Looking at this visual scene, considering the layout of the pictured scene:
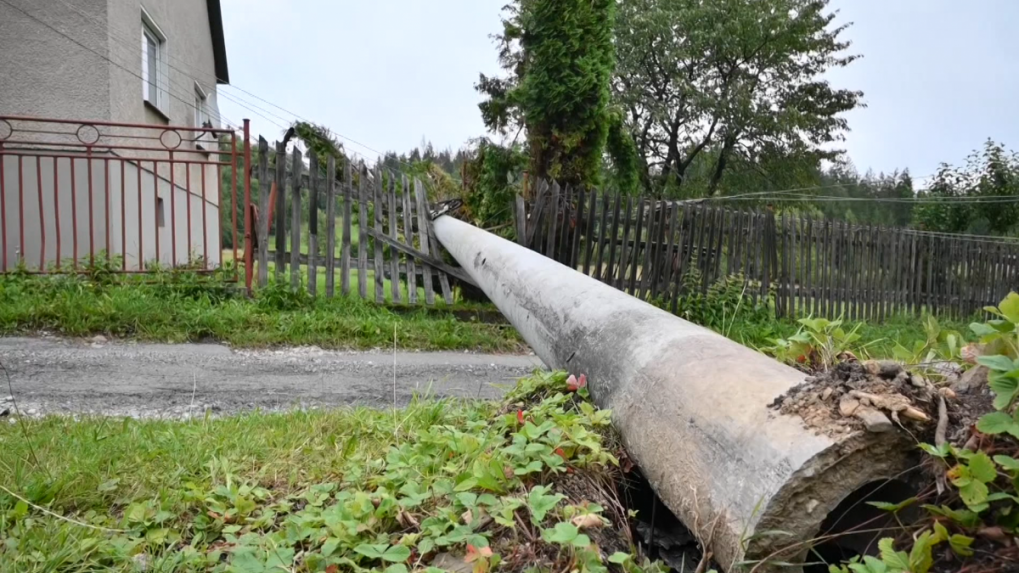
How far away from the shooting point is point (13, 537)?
177 cm

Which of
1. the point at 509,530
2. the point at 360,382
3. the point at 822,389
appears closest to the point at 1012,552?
the point at 822,389

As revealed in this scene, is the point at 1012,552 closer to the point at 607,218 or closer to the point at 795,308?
the point at 607,218

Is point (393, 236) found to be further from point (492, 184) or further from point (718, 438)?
point (718, 438)

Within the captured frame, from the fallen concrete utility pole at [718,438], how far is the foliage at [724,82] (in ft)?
96.5

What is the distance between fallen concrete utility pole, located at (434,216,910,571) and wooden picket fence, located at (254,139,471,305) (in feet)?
19.2

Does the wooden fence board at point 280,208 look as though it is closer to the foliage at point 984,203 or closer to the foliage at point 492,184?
the foliage at point 492,184

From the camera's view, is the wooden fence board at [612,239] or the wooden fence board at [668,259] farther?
the wooden fence board at [668,259]

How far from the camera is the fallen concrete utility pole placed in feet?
3.72

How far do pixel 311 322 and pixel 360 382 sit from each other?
1843 millimetres

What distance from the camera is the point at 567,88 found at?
31.4 feet

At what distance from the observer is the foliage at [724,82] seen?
2898 centimetres

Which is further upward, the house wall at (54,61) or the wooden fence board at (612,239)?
the house wall at (54,61)

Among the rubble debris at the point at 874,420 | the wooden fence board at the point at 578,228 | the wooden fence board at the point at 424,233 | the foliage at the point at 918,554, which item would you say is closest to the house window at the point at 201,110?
the wooden fence board at the point at 424,233

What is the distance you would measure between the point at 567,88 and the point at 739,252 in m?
3.56
